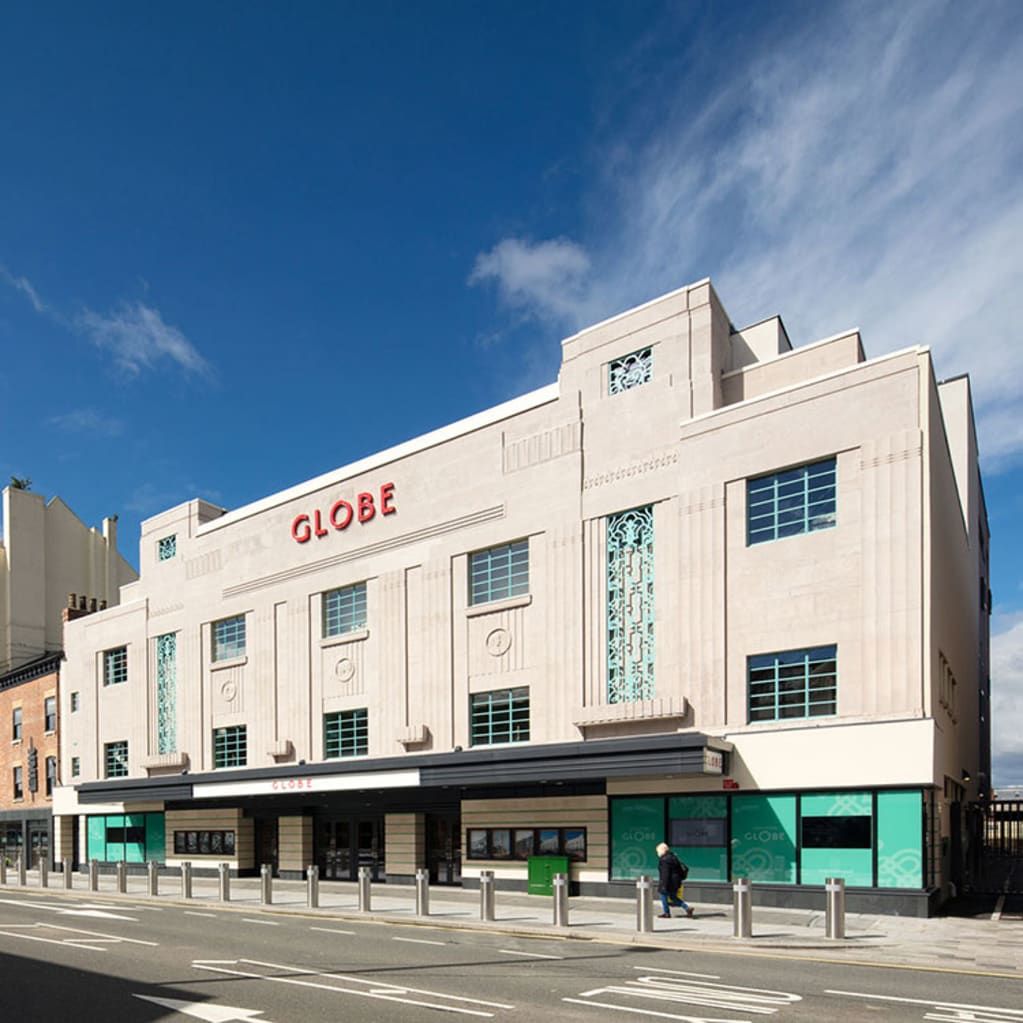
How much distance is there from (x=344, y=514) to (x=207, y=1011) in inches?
785

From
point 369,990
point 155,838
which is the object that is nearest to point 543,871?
point 369,990

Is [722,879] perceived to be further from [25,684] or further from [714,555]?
[25,684]

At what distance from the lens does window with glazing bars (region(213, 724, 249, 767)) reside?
31734 mm

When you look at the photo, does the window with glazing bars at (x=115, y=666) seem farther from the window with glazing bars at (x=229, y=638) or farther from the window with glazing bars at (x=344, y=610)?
the window with glazing bars at (x=344, y=610)

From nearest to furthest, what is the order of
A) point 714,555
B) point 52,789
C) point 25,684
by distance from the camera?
point 714,555 < point 52,789 < point 25,684

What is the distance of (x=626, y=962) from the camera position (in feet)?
44.7

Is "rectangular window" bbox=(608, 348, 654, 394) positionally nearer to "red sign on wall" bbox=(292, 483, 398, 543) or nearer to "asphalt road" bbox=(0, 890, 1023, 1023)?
"red sign on wall" bbox=(292, 483, 398, 543)

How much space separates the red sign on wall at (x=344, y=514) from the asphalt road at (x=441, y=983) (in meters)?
13.6

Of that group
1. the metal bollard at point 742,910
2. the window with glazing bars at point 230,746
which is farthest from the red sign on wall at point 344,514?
the metal bollard at point 742,910

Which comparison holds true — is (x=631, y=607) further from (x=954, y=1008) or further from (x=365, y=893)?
(x=954, y=1008)

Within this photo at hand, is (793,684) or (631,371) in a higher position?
(631,371)

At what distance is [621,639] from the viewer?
75.2 feet

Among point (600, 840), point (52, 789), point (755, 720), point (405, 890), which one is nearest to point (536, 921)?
point (600, 840)

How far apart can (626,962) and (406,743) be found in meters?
13.6
